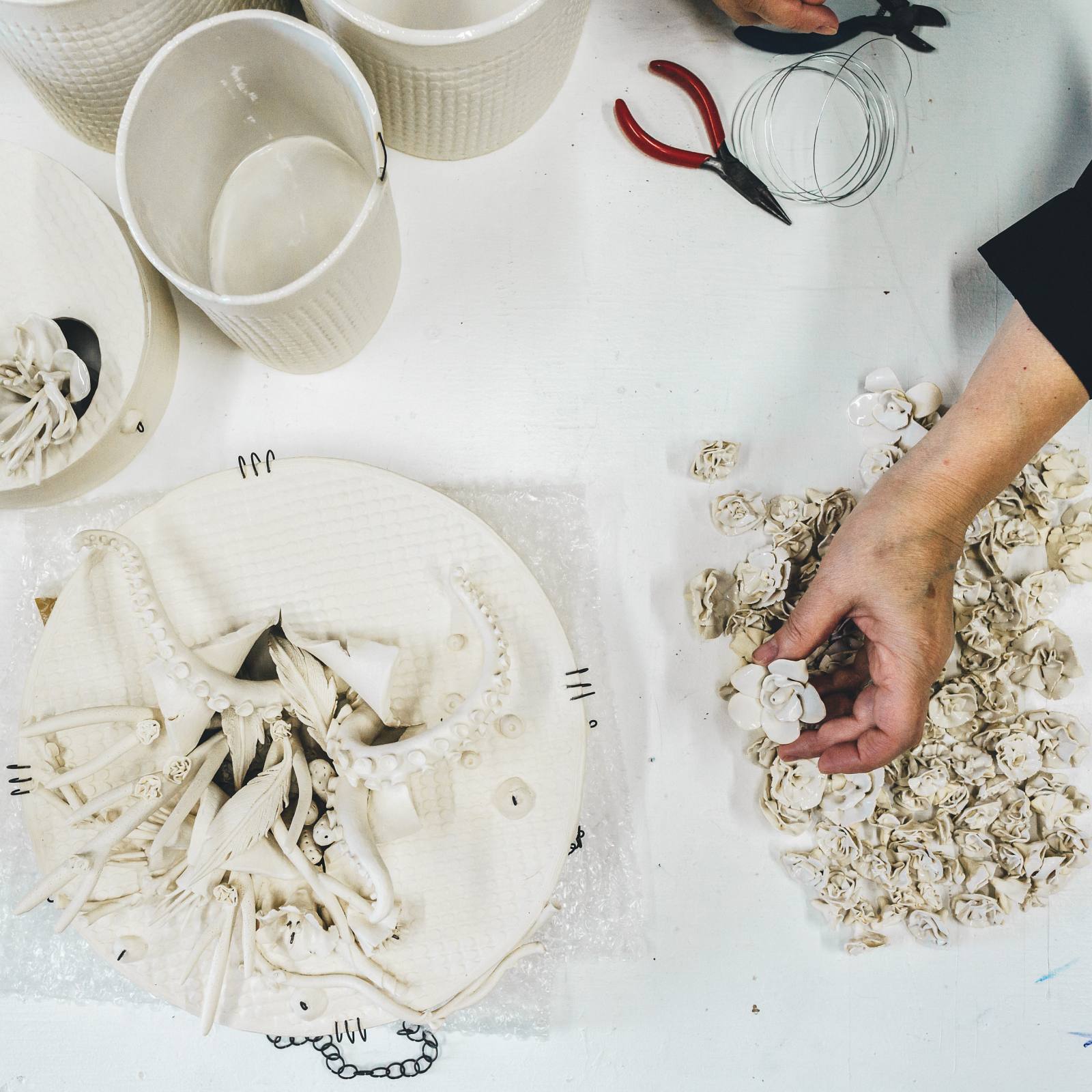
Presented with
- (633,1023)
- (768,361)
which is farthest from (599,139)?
(633,1023)

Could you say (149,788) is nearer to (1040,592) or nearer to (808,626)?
(808,626)

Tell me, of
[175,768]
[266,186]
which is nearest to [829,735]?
[175,768]

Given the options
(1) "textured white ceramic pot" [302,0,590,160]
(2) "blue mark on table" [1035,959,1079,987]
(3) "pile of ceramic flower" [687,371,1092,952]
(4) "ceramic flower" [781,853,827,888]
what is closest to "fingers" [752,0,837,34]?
(1) "textured white ceramic pot" [302,0,590,160]

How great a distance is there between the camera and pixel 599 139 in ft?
2.02

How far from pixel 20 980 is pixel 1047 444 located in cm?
81

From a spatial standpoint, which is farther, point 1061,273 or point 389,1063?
point 389,1063

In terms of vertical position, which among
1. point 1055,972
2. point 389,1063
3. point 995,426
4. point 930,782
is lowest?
point 389,1063

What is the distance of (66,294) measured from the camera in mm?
536

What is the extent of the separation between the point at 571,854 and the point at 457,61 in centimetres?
49

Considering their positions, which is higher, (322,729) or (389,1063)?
(322,729)

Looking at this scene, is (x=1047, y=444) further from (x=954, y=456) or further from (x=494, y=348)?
(x=494, y=348)

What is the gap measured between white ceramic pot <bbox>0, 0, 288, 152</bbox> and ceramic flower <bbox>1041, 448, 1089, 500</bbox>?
603 mm

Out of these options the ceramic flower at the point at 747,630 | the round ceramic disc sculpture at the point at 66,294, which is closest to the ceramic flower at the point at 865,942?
the ceramic flower at the point at 747,630

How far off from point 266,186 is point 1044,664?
A: 0.62 m
